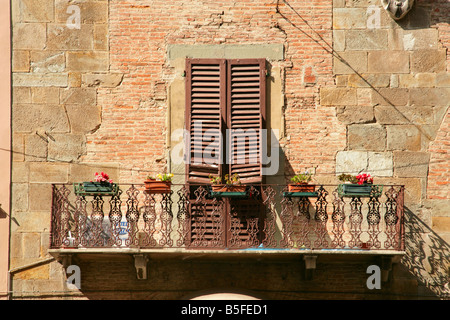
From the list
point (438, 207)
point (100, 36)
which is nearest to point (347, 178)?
point (438, 207)

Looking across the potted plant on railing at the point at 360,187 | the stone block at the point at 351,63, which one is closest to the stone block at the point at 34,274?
the potted plant on railing at the point at 360,187

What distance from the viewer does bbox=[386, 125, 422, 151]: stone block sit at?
13781 mm

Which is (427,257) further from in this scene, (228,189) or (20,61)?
(20,61)

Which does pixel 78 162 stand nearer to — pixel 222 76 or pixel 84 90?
pixel 84 90

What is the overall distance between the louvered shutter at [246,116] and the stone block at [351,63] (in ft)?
3.66

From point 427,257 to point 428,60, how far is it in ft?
9.47

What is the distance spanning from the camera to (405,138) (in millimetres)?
13797

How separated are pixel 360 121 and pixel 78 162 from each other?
417 cm

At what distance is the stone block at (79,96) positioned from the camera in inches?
547

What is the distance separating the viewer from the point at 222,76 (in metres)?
13.7

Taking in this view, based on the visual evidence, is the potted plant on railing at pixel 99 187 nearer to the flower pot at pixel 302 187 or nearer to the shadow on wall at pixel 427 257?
the flower pot at pixel 302 187

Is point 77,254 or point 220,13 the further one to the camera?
point 220,13

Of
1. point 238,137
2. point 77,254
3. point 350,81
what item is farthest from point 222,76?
point 77,254

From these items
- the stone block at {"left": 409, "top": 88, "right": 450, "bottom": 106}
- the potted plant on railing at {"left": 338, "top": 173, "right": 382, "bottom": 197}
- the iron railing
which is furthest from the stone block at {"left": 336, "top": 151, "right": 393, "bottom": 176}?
the stone block at {"left": 409, "top": 88, "right": 450, "bottom": 106}
